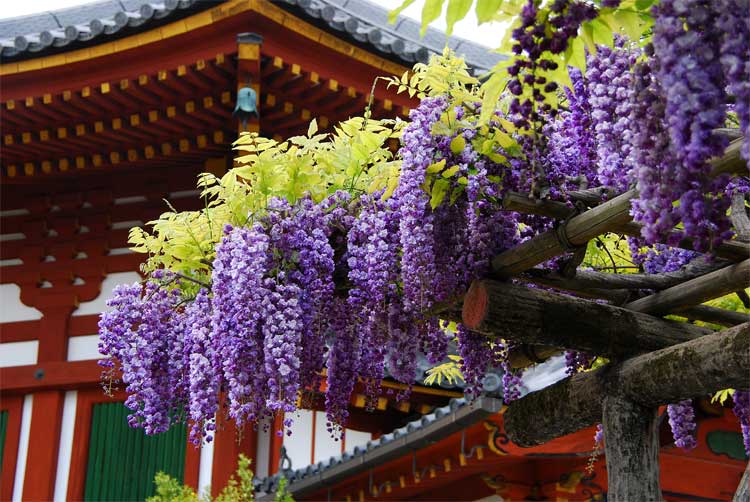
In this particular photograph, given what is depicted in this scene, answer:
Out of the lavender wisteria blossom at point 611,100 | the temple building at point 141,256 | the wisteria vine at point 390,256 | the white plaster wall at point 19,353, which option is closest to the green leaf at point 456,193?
the wisteria vine at point 390,256

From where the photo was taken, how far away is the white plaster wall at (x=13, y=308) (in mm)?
9781

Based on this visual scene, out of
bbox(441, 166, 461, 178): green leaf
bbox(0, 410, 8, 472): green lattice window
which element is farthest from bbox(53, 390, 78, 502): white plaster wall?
bbox(441, 166, 461, 178): green leaf

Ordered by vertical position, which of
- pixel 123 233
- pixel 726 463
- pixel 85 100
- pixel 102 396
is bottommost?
pixel 726 463

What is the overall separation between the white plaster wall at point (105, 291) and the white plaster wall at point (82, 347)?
247 millimetres

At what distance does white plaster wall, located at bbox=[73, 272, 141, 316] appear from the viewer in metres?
9.56

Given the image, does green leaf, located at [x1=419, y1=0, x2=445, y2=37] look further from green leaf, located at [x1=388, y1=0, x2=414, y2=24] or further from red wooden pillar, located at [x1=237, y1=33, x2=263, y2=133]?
red wooden pillar, located at [x1=237, y1=33, x2=263, y2=133]

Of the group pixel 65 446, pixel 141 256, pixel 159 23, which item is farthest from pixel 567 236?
pixel 65 446

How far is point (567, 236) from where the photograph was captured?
11.6 ft

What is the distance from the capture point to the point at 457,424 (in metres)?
6.72

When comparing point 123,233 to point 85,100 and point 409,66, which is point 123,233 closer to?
point 85,100

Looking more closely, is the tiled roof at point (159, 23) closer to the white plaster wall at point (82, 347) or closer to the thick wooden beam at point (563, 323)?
the white plaster wall at point (82, 347)

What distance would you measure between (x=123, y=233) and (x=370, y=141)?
6017 millimetres

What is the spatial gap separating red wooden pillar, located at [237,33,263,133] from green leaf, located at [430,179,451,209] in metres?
4.56

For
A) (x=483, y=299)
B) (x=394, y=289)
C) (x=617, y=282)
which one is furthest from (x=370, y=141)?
(x=617, y=282)
